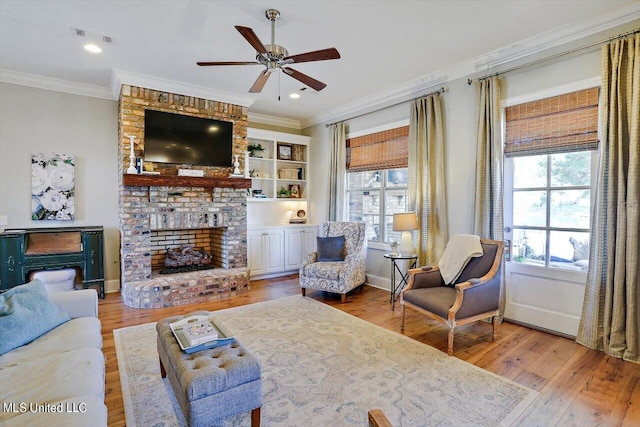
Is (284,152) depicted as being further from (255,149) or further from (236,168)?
(236,168)

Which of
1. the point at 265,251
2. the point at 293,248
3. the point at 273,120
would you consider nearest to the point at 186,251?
the point at 265,251

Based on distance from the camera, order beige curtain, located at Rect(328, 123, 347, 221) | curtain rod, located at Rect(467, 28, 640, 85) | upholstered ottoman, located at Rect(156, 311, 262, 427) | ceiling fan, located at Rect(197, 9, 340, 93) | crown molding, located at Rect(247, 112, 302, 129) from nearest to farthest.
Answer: upholstered ottoman, located at Rect(156, 311, 262, 427) < ceiling fan, located at Rect(197, 9, 340, 93) < curtain rod, located at Rect(467, 28, 640, 85) < beige curtain, located at Rect(328, 123, 347, 221) < crown molding, located at Rect(247, 112, 302, 129)

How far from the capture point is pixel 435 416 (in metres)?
2.00

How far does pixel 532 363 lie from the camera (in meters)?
2.68

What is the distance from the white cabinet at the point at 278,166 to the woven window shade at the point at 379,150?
1.26 meters

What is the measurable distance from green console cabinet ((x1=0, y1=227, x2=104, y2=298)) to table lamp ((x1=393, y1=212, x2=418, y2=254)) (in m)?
3.98

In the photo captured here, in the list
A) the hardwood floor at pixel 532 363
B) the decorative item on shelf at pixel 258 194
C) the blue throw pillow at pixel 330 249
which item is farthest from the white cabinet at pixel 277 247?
the hardwood floor at pixel 532 363

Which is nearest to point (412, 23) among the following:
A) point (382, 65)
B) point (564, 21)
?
point (382, 65)

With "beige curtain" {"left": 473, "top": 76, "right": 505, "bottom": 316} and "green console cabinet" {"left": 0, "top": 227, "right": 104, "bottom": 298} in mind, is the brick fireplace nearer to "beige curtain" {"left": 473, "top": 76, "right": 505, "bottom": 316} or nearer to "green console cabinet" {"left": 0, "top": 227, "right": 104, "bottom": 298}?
"green console cabinet" {"left": 0, "top": 227, "right": 104, "bottom": 298}

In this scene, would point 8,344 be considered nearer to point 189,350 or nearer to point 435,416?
point 189,350

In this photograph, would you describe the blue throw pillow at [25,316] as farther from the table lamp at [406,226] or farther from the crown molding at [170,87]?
the table lamp at [406,226]

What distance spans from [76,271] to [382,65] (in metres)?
4.95

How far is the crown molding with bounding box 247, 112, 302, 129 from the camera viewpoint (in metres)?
6.16

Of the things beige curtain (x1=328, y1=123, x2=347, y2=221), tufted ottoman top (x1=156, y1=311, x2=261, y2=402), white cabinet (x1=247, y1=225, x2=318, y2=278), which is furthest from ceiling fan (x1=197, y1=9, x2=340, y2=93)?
white cabinet (x1=247, y1=225, x2=318, y2=278)
